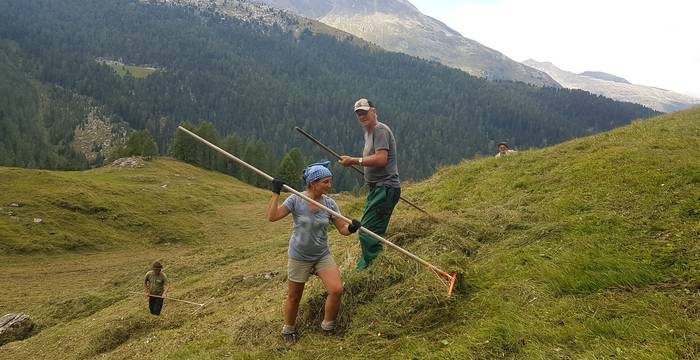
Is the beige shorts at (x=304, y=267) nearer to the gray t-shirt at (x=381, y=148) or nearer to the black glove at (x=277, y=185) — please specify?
the black glove at (x=277, y=185)

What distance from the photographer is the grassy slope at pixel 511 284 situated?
5.36 metres

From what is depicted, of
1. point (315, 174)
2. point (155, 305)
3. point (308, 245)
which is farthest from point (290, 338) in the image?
point (155, 305)

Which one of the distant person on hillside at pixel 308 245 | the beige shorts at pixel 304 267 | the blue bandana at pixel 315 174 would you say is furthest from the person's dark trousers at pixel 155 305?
the blue bandana at pixel 315 174

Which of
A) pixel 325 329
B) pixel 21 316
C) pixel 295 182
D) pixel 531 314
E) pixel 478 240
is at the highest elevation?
pixel 531 314

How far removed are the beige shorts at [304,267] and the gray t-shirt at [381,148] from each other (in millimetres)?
2108

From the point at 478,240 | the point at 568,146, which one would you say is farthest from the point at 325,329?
the point at 568,146

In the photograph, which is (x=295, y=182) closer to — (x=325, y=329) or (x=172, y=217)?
(x=172, y=217)

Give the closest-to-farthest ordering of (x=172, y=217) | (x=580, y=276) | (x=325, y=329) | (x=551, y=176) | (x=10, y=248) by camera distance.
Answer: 1. (x=580, y=276)
2. (x=325, y=329)
3. (x=551, y=176)
4. (x=10, y=248)
5. (x=172, y=217)

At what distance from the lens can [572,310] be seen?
18.5 feet

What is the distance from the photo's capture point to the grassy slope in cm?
536

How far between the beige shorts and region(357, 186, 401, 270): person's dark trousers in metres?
1.38

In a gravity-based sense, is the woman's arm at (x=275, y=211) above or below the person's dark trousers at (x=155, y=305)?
above

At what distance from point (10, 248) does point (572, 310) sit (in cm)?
4105

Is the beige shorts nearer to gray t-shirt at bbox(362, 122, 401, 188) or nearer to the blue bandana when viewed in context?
the blue bandana
